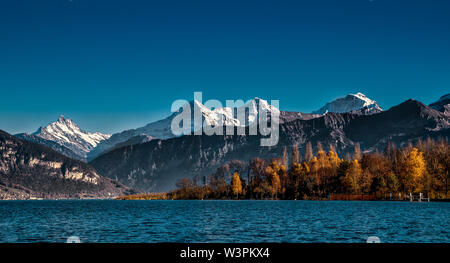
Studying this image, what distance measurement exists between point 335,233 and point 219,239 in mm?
16732

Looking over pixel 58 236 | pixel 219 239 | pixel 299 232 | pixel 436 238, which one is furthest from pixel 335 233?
pixel 58 236
